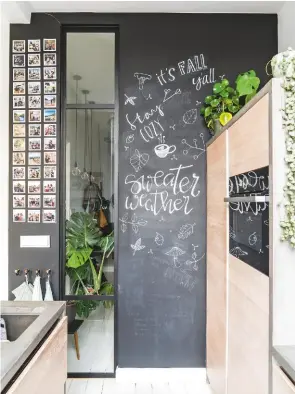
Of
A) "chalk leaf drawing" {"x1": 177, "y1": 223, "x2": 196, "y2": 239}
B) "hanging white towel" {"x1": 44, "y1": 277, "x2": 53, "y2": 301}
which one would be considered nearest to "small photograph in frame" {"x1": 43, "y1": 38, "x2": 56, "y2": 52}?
"chalk leaf drawing" {"x1": 177, "y1": 223, "x2": 196, "y2": 239}

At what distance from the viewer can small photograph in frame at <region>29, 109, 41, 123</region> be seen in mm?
2742

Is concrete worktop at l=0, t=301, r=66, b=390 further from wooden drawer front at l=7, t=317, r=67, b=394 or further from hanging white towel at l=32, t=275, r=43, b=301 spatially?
hanging white towel at l=32, t=275, r=43, b=301

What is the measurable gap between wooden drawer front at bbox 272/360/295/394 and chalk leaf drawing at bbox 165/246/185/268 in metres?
1.44

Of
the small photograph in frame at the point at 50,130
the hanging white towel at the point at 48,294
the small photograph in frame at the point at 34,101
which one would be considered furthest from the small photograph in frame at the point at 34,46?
the hanging white towel at the point at 48,294

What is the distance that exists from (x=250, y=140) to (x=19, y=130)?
187cm

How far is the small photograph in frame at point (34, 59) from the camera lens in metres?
2.74

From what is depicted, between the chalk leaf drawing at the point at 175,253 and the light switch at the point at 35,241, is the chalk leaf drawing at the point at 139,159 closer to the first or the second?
the chalk leaf drawing at the point at 175,253

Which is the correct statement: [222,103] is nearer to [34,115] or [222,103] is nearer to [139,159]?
[139,159]

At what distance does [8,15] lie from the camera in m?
2.60

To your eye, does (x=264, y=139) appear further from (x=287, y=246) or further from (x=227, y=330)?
(x=227, y=330)

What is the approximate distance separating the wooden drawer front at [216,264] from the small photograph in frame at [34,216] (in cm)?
130

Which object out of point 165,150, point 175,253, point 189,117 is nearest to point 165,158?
point 165,150

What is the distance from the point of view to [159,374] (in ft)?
8.91

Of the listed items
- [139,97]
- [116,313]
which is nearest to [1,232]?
[116,313]
